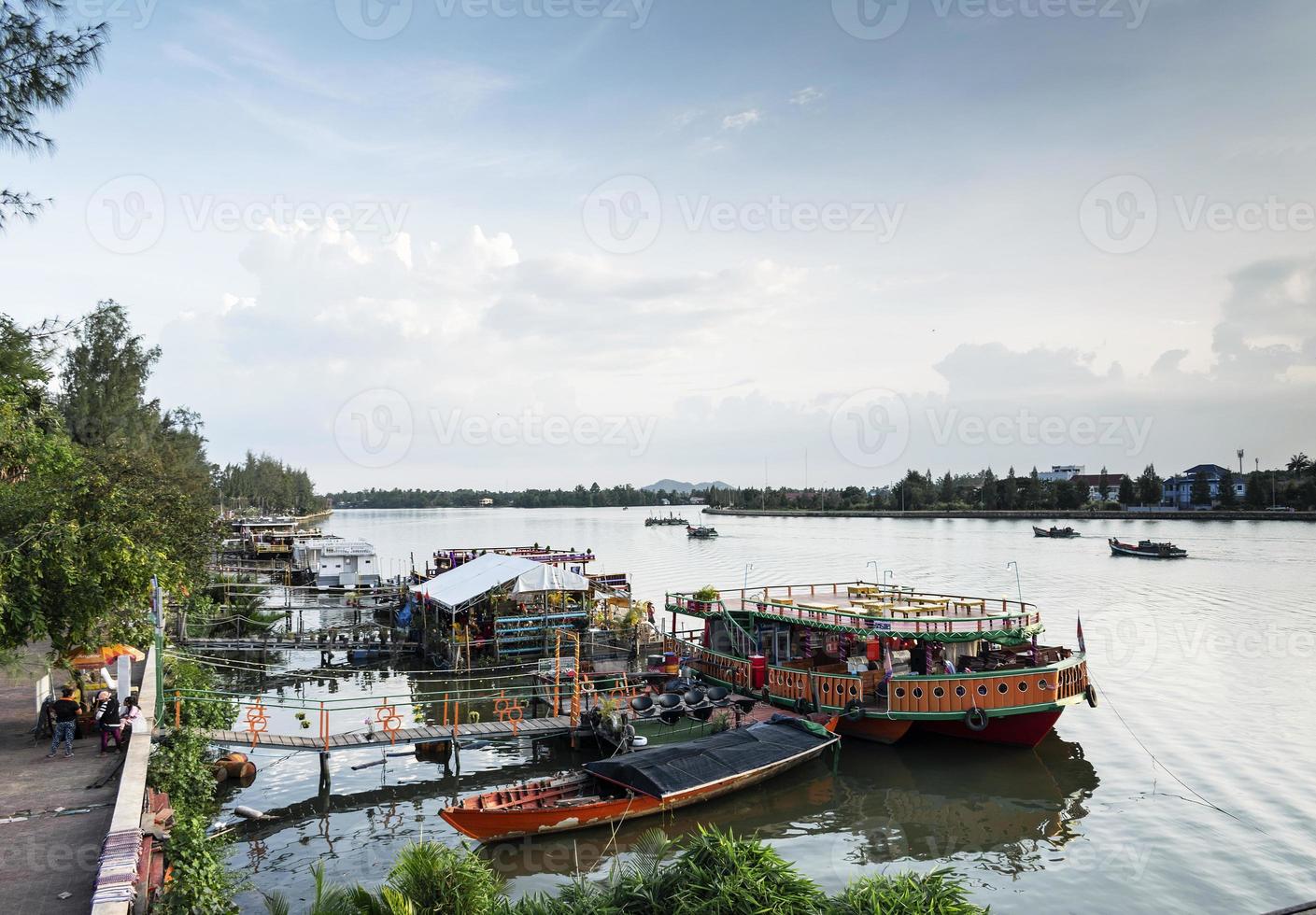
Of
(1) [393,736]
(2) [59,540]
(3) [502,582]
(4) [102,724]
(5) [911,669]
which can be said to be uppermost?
(2) [59,540]

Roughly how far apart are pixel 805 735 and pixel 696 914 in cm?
1137

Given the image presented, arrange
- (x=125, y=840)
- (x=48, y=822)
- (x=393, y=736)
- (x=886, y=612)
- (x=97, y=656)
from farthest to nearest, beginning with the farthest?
(x=886, y=612)
(x=393, y=736)
(x=97, y=656)
(x=48, y=822)
(x=125, y=840)

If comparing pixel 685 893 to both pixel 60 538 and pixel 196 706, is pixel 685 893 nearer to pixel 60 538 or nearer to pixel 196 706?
pixel 60 538

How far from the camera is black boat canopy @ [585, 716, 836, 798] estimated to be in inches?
657

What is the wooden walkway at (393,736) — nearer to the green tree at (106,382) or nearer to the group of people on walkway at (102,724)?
the group of people on walkway at (102,724)

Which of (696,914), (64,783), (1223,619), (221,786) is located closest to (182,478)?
(221,786)

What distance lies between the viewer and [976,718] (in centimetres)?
2056

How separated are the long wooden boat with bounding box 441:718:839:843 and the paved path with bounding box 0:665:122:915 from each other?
18.9 ft

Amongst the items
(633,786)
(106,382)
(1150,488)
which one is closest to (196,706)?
(633,786)

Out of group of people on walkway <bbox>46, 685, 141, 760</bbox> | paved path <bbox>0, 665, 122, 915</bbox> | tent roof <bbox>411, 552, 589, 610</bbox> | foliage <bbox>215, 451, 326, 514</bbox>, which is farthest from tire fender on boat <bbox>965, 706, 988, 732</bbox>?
foliage <bbox>215, 451, 326, 514</bbox>

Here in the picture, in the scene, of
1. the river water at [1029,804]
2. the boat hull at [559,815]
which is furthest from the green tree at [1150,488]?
the boat hull at [559,815]

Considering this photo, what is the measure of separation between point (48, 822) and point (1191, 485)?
182114mm

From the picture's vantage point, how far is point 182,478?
40.4 meters

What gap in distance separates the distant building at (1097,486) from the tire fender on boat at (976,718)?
151910 millimetres
